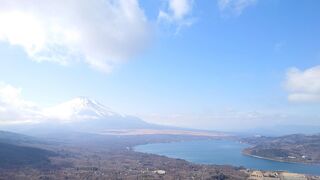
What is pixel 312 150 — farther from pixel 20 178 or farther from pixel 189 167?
pixel 20 178

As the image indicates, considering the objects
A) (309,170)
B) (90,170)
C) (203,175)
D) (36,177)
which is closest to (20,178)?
(36,177)

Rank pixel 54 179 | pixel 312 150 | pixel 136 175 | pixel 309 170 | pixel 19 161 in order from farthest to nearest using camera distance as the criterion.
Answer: pixel 312 150, pixel 309 170, pixel 19 161, pixel 136 175, pixel 54 179

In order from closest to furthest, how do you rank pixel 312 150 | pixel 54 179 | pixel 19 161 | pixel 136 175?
pixel 54 179 < pixel 136 175 < pixel 19 161 < pixel 312 150

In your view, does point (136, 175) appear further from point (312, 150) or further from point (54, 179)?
point (312, 150)

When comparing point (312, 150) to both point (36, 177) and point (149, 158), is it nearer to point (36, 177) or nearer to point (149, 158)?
point (149, 158)

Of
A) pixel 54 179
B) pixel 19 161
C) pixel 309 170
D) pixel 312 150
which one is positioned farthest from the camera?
pixel 312 150

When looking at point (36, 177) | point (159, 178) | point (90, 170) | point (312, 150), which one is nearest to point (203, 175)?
point (159, 178)

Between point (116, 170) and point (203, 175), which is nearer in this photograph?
point (203, 175)

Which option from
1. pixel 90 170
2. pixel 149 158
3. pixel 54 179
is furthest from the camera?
pixel 149 158

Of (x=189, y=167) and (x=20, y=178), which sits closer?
(x=20, y=178)
